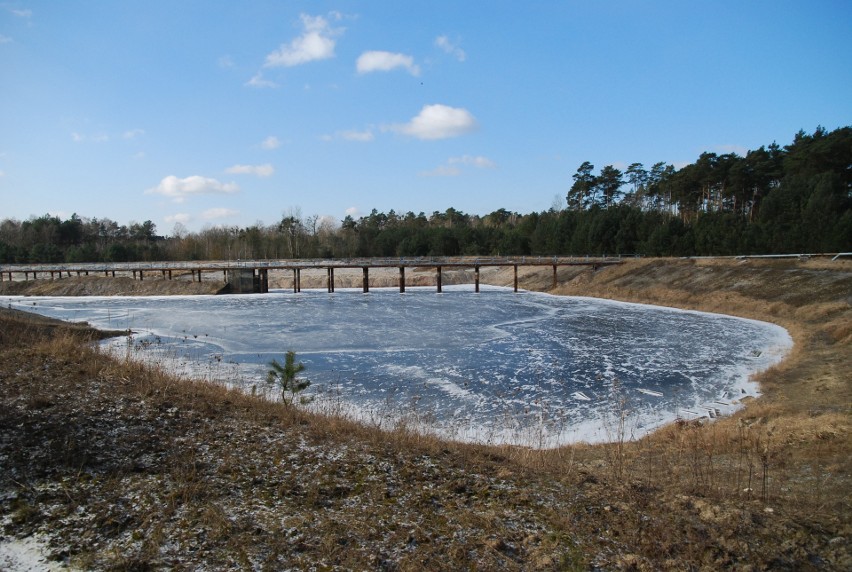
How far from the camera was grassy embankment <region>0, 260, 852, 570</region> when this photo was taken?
4516 mm

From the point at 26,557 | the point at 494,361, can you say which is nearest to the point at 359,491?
the point at 26,557

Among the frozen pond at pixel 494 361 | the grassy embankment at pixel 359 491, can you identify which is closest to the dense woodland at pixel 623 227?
the frozen pond at pixel 494 361

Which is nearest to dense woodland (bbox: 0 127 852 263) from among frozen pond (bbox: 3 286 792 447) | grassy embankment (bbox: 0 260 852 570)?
frozen pond (bbox: 3 286 792 447)

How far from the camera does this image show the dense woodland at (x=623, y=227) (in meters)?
49.8

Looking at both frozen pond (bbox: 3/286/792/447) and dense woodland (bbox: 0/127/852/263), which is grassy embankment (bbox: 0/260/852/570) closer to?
frozen pond (bbox: 3/286/792/447)

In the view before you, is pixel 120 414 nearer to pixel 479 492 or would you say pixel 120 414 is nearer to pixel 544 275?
pixel 479 492

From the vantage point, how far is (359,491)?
5.73 meters

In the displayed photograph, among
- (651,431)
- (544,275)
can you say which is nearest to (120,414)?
(651,431)

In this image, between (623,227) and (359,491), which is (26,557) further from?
Result: (623,227)

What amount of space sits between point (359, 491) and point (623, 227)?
71192mm

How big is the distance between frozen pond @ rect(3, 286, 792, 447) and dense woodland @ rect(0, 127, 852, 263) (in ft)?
73.5

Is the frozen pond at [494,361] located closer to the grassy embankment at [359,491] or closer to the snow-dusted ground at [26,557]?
the grassy embankment at [359,491]

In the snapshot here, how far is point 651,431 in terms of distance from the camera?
11578 mm

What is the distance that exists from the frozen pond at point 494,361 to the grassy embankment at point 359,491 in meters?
2.58
